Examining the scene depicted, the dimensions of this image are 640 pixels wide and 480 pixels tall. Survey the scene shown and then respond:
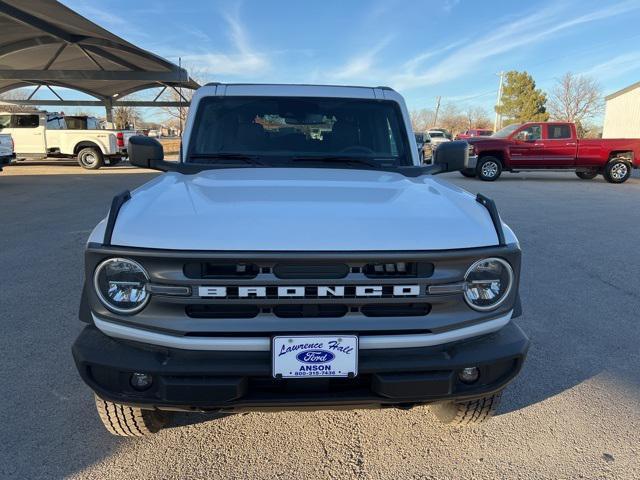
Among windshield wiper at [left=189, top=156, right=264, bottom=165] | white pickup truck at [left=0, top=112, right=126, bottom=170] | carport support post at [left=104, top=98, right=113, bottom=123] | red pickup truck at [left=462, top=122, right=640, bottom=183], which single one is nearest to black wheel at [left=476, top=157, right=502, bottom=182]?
red pickup truck at [left=462, top=122, right=640, bottom=183]

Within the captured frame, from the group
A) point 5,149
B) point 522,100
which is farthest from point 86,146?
point 522,100

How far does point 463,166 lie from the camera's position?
138 inches

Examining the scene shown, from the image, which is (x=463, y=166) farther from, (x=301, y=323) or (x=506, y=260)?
(x=301, y=323)

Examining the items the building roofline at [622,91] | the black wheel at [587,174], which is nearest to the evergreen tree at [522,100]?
the building roofline at [622,91]

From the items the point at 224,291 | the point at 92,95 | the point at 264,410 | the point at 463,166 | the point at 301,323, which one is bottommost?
the point at 264,410

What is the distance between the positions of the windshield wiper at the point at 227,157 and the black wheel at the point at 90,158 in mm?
17818

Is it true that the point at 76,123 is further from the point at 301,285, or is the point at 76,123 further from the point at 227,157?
the point at 301,285

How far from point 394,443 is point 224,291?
1.33 m

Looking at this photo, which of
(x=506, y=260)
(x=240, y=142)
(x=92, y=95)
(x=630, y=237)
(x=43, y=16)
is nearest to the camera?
(x=506, y=260)

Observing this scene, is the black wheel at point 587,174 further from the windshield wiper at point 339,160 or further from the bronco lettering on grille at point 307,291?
the bronco lettering on grille at point 307,291

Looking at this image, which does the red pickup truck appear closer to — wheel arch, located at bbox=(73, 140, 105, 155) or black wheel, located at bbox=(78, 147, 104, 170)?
wheel arch, located at bbox=(73, 140, 105, 155)

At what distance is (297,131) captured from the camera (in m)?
3.48

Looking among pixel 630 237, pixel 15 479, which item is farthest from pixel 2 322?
pixel 630 237

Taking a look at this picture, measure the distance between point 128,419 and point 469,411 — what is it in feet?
5.69
